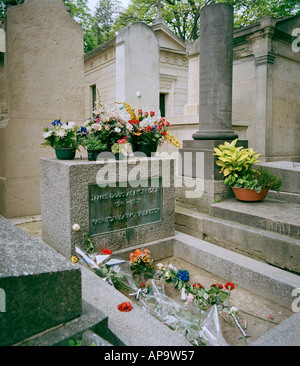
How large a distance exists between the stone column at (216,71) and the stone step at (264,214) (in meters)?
1.20

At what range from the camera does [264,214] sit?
3.87 meters

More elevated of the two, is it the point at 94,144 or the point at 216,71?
the point at 216,71

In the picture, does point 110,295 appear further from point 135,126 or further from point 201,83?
point 201,83

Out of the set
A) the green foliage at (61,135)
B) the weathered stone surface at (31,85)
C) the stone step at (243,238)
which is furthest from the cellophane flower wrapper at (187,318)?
the weathered stone surface at (31,85)

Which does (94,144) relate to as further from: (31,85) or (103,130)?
(31,85)

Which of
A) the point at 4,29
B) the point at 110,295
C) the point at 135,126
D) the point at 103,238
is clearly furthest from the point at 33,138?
the point at 110,295

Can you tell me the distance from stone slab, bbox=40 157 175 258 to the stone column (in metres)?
1.34

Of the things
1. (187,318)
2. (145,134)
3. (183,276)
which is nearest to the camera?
(187,318)

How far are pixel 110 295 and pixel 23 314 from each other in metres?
0.99

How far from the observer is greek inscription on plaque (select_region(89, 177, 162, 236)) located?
3.50m

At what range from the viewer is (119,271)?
A: 3156 mm

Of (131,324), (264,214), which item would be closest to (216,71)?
(264,214)

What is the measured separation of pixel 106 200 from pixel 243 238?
1.72 m
